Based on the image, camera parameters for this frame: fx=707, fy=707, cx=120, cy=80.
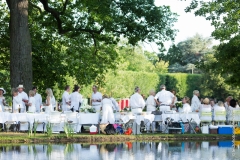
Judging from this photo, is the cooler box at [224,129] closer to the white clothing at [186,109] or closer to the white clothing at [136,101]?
the white clothing at [186,109]

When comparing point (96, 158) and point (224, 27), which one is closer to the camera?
point (96, 158)

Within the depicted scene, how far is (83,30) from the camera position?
36438mm

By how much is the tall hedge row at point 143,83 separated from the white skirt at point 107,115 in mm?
23598

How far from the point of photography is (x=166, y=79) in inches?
2953

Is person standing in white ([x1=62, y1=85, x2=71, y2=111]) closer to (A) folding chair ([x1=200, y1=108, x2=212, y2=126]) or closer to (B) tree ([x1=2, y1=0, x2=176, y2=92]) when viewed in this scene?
(B) tree ([x1=2, y1=0, x2=176, y2=92])

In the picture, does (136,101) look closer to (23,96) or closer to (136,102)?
(136,102)

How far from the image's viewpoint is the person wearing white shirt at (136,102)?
92.5 ft

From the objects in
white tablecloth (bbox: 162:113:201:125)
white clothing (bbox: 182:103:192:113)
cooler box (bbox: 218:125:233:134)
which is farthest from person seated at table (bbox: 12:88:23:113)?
cooler box (bbox: 218:125:233:134)

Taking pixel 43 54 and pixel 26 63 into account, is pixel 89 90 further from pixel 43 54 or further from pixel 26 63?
pixel 26 63

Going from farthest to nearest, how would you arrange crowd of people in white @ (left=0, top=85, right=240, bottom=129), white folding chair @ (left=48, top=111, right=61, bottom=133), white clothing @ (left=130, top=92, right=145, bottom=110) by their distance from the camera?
white clothing @ (left=130, top=92, right=145, bottom=110) → crowd of people in white @ (left=0, top=85, right=240, bottom=129) → white folding chair @ (left=48, top=111, right=61, bottom=133)

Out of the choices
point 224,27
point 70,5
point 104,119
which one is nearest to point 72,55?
point 70,5

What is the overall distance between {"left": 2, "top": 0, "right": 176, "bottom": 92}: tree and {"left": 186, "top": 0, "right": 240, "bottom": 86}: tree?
97.7 inches

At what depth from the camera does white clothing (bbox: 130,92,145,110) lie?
28172mm

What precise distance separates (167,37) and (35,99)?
395 inches
